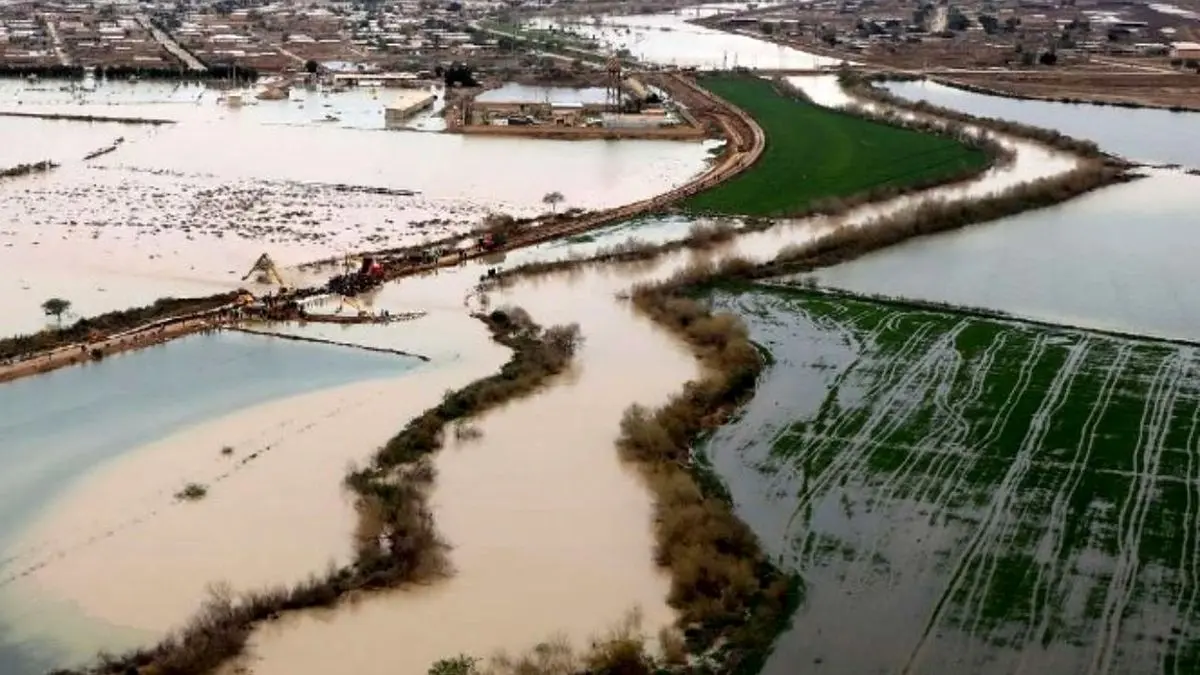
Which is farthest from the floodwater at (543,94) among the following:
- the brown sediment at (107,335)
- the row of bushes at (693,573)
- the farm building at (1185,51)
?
the farm building at (1185,51)

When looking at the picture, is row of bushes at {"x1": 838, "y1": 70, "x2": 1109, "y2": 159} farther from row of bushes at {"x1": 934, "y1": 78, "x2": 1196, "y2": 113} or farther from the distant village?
the distant village

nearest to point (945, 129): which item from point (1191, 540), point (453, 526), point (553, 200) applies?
point (553, 200)

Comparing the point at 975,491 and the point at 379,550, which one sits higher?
the point at 975,491

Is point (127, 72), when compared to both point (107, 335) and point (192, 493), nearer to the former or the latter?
point (107, 335)

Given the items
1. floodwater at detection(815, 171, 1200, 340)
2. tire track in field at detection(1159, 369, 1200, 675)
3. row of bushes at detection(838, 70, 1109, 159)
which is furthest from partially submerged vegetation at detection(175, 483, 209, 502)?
row of bushes at detection(838, 70, 1109, 159)

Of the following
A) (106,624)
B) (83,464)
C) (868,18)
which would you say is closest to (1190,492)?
(106,624)

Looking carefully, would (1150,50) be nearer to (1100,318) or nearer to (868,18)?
(868,18)

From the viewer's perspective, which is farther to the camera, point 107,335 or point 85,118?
point 85,118
